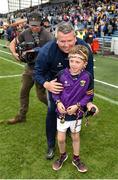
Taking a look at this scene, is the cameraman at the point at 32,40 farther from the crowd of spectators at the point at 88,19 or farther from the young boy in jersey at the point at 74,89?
the crowd of spectators at the point at 88,19

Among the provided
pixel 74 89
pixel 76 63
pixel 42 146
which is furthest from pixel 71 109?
pixel 42 146

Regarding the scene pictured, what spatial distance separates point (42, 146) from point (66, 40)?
1.82m

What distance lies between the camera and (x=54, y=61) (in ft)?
13.9

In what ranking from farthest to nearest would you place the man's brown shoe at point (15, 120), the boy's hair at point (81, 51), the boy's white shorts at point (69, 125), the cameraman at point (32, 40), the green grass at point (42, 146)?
the man's brown shoe at point (15, 120), the cameraman at point (32, 40), the green grass at point (42, 146), the boy's white shorts at point (69, 125), the boy's hair at point (81, 51)

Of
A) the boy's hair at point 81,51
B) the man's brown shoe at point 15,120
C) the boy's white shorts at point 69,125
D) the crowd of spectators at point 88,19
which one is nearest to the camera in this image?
the boy's hair at point 81,51

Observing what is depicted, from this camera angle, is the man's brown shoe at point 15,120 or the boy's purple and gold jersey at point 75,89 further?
the man's brown shoe at point 15,120

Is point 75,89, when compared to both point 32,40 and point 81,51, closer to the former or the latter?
point 81,51

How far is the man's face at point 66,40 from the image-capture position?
12.9 feet

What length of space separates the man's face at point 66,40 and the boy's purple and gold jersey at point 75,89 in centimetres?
26

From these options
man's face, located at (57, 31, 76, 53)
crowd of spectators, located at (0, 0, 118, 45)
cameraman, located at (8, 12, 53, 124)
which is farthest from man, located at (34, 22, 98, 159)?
crowd of spectators, located at (0, 0, 118, 45)

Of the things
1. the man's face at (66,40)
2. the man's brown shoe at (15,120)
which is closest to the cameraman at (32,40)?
the man's brown shoe at (15,120)

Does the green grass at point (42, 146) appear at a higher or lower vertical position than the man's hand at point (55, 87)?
lower

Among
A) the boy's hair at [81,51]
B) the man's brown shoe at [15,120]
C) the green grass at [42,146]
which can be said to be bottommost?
the green grass at [42,146]

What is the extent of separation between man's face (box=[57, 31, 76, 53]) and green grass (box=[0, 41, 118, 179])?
1539 mm
